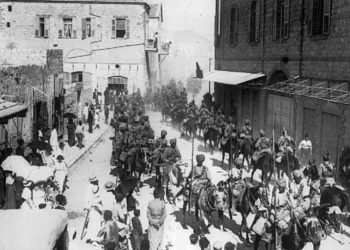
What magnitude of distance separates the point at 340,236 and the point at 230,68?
788 inches

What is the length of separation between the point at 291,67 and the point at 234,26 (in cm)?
940

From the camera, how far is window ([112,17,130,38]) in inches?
1612

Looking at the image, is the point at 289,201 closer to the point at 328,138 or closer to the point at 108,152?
the point at 328,138

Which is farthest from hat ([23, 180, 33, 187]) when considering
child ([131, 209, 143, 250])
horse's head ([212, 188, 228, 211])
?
horse's head ([212, 188, 228, 211])

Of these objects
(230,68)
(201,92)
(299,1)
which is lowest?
(201,92)

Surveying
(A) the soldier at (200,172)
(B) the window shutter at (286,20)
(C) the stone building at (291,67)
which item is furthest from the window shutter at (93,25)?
(A) the soldier at (200,172)

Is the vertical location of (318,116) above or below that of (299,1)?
below

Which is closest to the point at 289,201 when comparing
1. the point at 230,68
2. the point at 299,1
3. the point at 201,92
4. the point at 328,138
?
the point at 328,138

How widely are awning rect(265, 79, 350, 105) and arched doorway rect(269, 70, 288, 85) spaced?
2.10 ft

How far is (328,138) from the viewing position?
17516mm

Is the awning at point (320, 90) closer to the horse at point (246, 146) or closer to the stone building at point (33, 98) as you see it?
the horse at point (246, 146)

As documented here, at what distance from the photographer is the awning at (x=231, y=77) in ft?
79.6

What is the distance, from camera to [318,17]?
60.7 ft

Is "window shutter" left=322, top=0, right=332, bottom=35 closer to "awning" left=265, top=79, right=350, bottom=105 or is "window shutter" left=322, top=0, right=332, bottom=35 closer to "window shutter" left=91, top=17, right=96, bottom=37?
"awning" left=265, top=79, right=350, bottom=105
